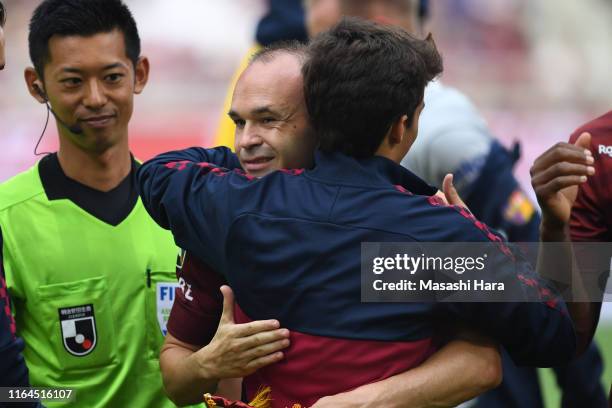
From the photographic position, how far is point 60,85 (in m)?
3.36

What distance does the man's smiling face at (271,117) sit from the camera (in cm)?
261

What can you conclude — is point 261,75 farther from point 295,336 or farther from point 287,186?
point 295,336

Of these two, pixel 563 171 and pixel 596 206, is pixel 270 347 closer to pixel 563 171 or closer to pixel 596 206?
pixel 563 171

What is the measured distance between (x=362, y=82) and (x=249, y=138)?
35 centimetres

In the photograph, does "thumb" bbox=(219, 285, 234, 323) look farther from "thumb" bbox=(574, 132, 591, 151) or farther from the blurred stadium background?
the blurred stadium background

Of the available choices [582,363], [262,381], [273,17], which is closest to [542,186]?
[262,381]

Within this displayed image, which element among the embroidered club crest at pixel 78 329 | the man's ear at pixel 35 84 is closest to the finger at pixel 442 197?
the embroidered club crest at pixel 78 329

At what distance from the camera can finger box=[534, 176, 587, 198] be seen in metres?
2.53

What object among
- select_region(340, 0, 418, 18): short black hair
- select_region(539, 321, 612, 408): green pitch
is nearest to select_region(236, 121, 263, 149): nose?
select_region(340, 0, 418, 18): short black hair

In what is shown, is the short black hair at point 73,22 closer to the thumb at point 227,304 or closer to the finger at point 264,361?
the thumb at point 227,304

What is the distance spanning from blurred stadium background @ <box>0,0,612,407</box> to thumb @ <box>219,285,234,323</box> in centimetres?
694

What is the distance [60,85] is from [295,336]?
1.34 metres

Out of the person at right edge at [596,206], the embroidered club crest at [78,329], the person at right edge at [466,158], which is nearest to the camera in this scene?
the person at right edge at [596,206]

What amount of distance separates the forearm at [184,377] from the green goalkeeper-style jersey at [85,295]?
64 centimetres
